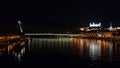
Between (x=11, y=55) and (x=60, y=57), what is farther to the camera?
(x=11, y=55)

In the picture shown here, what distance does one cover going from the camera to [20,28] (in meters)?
139

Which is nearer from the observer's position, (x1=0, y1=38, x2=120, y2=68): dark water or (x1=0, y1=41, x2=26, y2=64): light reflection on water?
(x1=0, y1=38, x2=120, y2=68): dark water

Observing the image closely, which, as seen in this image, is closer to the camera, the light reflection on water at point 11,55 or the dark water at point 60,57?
the dark water at point 60,57

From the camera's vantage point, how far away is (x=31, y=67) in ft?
86.7

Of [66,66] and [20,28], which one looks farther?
[20,28]

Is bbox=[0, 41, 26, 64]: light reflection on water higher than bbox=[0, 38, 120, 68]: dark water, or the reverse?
bbox=[0, 41, 26, 64]: light reflection on water

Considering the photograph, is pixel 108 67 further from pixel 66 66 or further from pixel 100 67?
pixel 66 66

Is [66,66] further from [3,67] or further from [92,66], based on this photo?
[3,67]

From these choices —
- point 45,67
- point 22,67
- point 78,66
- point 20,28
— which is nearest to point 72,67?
point 78,66

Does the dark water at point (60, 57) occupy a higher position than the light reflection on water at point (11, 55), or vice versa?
the light reflection on water at point (11, 55)

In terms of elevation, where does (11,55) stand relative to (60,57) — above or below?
above

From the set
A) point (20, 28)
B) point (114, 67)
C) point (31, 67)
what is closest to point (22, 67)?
point (31, 67)

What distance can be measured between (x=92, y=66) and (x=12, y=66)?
793 centimetres

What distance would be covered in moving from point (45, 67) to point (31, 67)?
135cm
